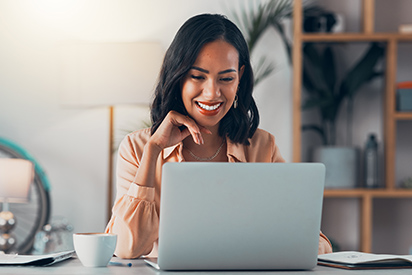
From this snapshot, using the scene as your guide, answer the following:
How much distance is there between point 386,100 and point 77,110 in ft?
5.55

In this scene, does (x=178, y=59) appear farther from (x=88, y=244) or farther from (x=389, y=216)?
(x=389, y=216)

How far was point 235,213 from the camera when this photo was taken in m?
1.02

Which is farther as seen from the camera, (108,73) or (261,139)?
(108,73)

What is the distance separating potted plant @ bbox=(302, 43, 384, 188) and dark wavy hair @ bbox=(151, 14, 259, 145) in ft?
4.07

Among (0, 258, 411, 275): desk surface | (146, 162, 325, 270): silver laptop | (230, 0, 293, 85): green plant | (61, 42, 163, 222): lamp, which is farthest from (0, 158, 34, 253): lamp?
(146, 162, 325, 270): silver laptop

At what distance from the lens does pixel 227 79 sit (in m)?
1.66

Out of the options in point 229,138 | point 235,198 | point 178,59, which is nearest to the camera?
point 235,198

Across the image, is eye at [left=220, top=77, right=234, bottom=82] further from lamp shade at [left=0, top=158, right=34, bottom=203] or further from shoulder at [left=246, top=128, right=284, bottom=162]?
lamp shade at [left=0, top=158, right=34, bottom=203]

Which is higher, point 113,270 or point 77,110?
point 77,110

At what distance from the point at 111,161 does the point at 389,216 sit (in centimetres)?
158

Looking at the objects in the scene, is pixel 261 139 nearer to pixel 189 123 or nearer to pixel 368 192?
pixel 189 123

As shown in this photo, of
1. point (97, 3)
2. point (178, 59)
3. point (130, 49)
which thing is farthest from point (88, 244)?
point (97, 3)

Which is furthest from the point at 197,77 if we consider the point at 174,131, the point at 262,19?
the point at 262,19

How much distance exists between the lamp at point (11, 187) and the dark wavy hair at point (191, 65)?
136 cm
